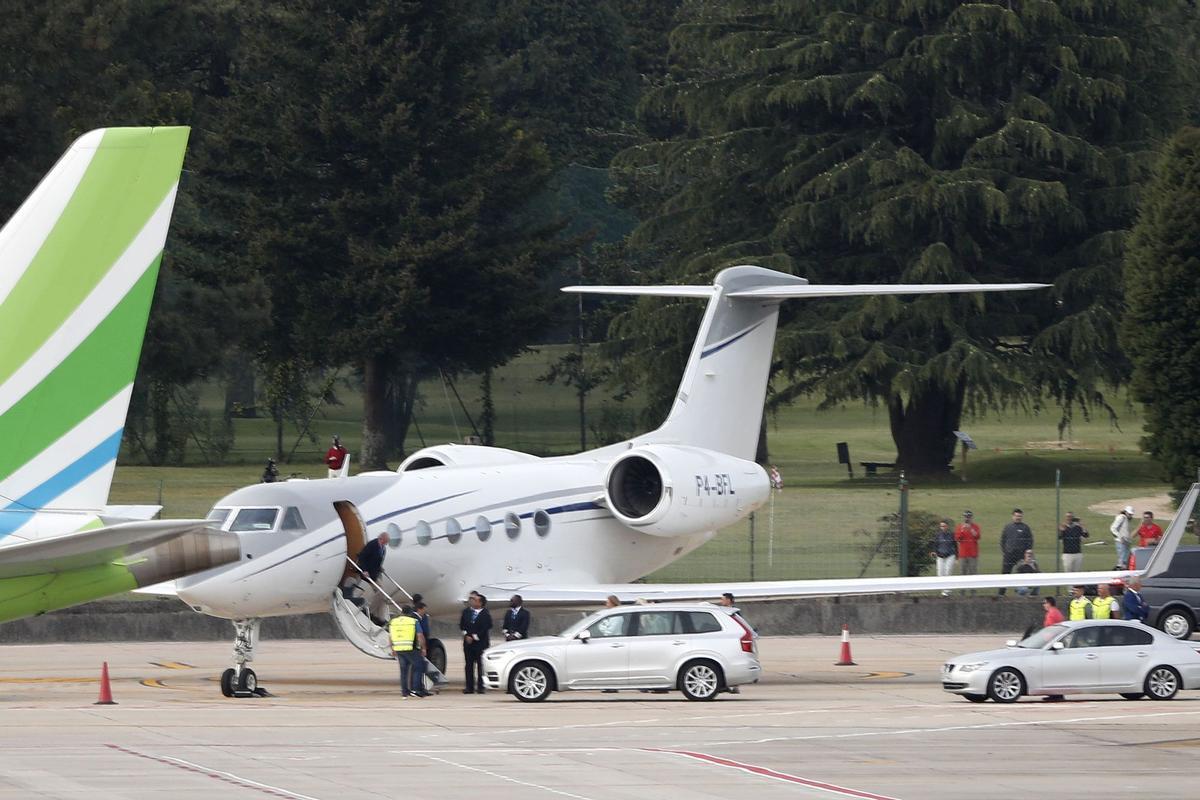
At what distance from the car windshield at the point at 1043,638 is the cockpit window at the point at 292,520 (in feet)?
30.9

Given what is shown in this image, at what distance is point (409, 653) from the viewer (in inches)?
974

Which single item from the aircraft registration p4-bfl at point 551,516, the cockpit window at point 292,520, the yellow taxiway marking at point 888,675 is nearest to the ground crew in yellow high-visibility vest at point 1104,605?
the aircraft registration p4-bfl at point 551,516

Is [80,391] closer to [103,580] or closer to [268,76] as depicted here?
[103,580]

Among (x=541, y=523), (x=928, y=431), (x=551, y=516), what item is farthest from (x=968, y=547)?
(x=928, y=431)

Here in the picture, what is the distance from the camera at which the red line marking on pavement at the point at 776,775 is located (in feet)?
52.1

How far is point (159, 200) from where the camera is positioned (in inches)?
539

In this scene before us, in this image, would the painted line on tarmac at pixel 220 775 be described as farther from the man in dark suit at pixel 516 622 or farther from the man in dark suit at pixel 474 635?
the man in dark suit at pixel 516 622

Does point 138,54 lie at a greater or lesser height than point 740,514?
greater

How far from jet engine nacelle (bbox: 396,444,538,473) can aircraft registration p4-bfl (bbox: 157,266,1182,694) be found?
0.11 feet

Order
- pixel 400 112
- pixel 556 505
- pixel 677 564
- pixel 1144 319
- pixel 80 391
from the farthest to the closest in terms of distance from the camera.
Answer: pixel 400 112
pixel 1144 319
pixel 677 564
pixel 556 505
pixel 80 391

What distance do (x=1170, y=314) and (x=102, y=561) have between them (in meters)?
35.4

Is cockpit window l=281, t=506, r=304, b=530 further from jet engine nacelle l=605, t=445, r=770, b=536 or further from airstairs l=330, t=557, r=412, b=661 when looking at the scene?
jet engine nacelle l=605, t=445, r=770, b=536

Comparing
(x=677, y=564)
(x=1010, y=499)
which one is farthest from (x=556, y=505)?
(x=1010, y=499)

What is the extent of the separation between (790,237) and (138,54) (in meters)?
21.1
